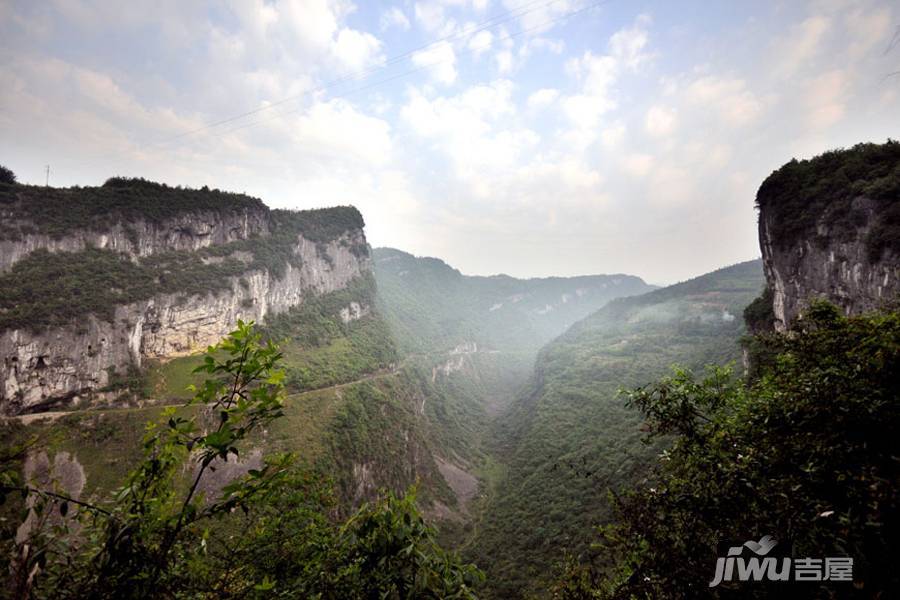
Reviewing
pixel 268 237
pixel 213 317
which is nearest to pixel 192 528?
pixel 213 317

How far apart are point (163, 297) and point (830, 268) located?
85.3m

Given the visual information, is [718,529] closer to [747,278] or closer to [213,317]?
[213,317]

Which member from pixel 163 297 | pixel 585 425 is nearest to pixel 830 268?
pixel 585 425

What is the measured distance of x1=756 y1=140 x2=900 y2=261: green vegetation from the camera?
2786 centimetres

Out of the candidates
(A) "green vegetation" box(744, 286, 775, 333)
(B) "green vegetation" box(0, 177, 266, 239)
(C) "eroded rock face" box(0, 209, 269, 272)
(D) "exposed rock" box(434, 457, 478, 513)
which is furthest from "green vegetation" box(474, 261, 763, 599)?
(B) "green vegetation" box(0, 177, 266, 239)

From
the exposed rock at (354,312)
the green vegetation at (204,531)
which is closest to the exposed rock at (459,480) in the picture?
the exposed rock at (354,312)

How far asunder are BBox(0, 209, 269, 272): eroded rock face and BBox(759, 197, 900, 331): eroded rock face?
91.7 m

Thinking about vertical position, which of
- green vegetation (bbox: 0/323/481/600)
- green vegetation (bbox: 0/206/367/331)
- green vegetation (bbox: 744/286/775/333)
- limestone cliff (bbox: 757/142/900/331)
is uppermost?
green vegetation (bbox: 0/206/367/331)

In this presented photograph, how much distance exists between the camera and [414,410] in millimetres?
89125

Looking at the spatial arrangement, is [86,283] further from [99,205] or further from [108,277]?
[99,205]

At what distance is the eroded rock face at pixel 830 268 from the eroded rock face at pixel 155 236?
91685mm

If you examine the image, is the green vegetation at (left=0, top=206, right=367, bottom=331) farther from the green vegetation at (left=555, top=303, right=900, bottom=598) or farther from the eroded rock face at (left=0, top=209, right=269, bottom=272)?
the green vegetation at (left=555, top=303, right=900, bottom=598)

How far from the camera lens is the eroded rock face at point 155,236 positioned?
57.4 metres

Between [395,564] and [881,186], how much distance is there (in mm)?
42162
